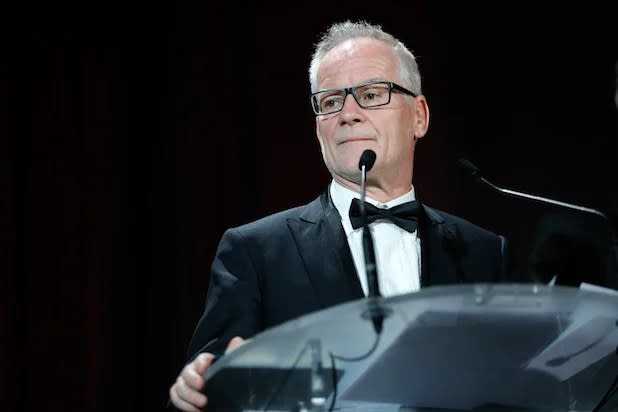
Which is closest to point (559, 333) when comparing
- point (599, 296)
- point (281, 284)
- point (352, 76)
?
point (599, 296)

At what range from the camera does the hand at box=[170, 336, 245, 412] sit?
1234 millimetres

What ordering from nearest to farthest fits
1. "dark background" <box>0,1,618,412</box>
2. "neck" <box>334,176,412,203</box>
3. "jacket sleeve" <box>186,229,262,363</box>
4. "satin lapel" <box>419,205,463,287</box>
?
"jacket sleeve" <box>186,229,262,363</box> < "satin lapel" <box>419,205,463,287</box> < "neck" <box>334,176,412,203</box> < "dark background" <box>0,1,618,412</box>

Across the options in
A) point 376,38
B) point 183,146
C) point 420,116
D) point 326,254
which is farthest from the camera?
point 183,146

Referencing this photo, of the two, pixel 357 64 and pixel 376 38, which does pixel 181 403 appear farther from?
pixel 376 38

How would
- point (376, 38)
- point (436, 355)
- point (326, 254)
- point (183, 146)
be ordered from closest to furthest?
point (436, 355)
point (326, 254)
point (376, 38)
point (183, 146)

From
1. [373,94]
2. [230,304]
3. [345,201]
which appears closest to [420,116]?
[373,94]

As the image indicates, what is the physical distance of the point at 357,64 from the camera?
1920 millimetres

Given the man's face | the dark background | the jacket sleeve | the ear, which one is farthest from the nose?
the dark background

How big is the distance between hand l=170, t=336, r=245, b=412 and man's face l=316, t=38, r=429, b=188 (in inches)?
28.0

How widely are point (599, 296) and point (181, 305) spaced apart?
70.7 inches

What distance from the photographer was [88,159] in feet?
8.46

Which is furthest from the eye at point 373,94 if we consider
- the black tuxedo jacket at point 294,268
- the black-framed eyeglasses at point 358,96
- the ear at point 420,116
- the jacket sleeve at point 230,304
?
the jacket sleeve at point 230,304

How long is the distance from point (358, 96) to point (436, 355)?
0.93m

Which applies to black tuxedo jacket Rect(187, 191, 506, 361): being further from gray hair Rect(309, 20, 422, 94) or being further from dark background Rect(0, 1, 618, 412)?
dark background Rect(0, 1, 618, 412)
